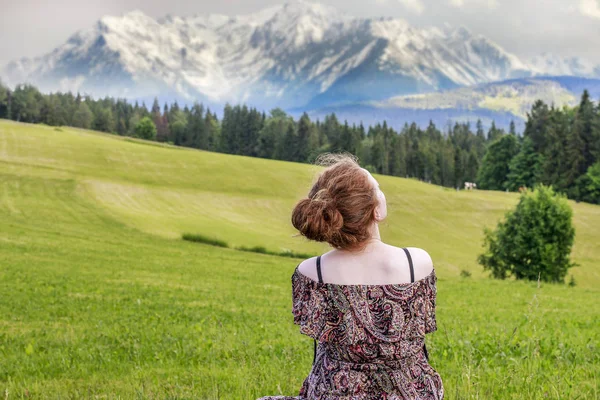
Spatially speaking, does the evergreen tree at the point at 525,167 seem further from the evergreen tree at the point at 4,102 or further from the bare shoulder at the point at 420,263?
the evergreen tree at the point at 4,102

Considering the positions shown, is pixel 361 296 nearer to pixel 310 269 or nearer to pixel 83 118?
pixel 310 269

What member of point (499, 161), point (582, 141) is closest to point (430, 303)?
point (582, 141)

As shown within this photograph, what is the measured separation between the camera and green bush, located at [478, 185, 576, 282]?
4975 cm

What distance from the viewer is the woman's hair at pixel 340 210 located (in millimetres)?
3436

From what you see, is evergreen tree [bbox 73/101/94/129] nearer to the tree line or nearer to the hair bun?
the tree line

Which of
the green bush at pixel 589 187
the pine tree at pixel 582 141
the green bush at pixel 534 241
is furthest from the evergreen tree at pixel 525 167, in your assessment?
the green bush at pixel 534 241

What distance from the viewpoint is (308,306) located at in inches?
151

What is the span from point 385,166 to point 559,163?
53.3 metres

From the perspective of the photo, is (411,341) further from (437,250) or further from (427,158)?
(427,158)

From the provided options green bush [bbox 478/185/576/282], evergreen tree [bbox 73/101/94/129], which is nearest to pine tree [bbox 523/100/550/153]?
green bush [bbox 478/185/576/282]

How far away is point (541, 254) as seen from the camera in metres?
49.3

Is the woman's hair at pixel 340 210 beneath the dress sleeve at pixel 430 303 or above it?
above

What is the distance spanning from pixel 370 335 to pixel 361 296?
257mm

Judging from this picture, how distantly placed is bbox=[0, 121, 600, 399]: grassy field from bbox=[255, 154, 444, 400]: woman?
0.45m
